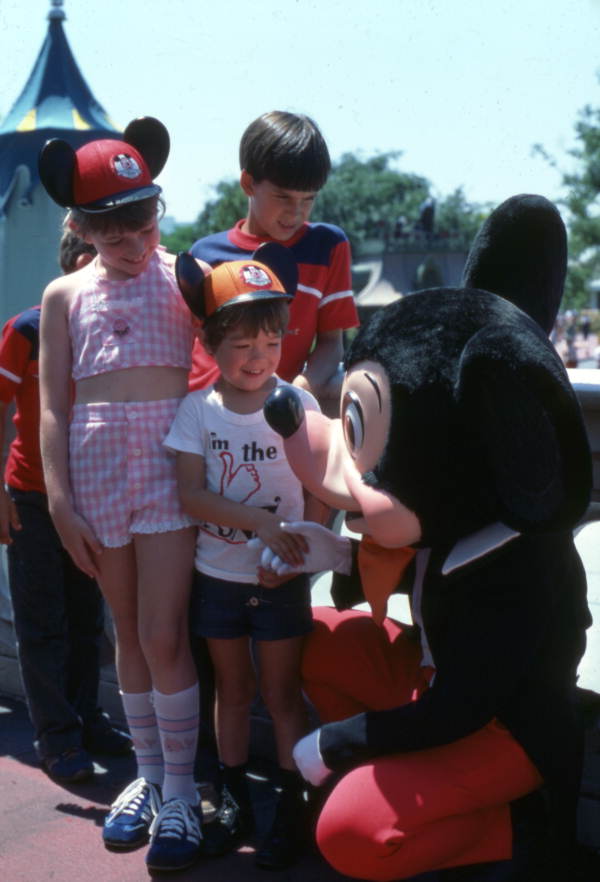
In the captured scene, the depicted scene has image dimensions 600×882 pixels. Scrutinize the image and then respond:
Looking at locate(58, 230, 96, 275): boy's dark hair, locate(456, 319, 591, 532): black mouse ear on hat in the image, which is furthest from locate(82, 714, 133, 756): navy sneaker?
locate(456, 319, 591, 532): black mouse ear on hat

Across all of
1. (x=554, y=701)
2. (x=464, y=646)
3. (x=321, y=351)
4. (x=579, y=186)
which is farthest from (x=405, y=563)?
(x=579, y=186)

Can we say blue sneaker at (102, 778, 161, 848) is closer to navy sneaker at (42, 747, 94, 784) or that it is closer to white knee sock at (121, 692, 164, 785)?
white knee sock at (121, 692, 164, 785)

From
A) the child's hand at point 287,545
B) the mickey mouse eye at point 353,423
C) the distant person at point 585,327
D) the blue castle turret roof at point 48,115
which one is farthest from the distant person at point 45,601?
the distant person at point 585,327

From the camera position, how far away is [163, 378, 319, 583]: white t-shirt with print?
2615mm

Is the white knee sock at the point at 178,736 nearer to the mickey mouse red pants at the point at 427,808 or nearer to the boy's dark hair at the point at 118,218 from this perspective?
the mickey mouse red pants at the point at 427,808

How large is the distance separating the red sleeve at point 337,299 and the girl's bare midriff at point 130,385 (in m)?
0.51

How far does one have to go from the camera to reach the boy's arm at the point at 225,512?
2.46 m

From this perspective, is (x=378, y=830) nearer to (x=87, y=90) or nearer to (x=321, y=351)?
(x=321, y=351)

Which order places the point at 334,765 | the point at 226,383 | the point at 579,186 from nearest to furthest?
the point at 334,765
the point at 226,383
the point at 579,186

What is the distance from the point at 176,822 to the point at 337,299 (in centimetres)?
146

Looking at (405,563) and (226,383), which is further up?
(226,383)

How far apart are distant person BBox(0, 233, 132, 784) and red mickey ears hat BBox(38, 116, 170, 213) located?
2.28ft

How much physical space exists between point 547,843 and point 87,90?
19.7 feet

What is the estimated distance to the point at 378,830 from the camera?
2082mm
